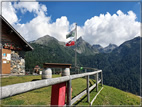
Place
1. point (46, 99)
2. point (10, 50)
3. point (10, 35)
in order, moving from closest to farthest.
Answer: point (46, 99) < point (10, 50) < point (10, 35)

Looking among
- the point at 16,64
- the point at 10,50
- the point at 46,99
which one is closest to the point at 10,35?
the point at 10,50

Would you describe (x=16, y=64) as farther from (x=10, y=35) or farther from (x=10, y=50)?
(x=10, y=35)

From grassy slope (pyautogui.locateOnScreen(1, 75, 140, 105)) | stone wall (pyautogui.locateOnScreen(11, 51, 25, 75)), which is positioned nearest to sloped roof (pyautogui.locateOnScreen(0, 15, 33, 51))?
stone wall (pyautogui.locateOnScreen(11, 51, 25, 75))

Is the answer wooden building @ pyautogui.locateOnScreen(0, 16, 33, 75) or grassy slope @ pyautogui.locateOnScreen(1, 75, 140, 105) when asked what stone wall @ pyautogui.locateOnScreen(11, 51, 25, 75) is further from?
grassy slope @ pyautogui.locateOnScreen(1, 75, 140, 105)

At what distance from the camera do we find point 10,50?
36.0 feet

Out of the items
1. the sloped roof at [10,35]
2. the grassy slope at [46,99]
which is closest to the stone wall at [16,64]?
the sloped roof at [10,35]

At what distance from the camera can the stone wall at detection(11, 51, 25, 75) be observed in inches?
441

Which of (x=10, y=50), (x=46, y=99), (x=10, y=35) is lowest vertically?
(x=46, y=99)

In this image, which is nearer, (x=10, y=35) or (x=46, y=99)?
(x=46, y=99)

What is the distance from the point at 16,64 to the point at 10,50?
165cm

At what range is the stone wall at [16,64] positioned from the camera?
1120 centimetres

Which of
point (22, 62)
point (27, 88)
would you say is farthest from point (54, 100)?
point (22, 62)

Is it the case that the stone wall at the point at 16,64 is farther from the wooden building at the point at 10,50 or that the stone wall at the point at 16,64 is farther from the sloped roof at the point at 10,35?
the sloped roof at the point at 10,35

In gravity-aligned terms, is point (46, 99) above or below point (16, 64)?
below
